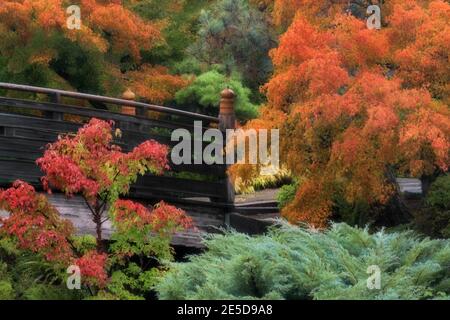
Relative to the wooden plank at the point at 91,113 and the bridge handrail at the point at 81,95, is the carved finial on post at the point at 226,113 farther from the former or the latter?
the wooden plank at the point at 91,113

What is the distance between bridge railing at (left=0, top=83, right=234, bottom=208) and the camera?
13.6 metres

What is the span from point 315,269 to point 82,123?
526cm

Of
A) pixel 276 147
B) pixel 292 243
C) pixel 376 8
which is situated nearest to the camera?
Result: pixel 292 243

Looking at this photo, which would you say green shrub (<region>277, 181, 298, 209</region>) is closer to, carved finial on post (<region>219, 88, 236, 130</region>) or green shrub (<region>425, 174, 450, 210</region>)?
carved finial on post (<region>219, 88, 236, 130</region>)

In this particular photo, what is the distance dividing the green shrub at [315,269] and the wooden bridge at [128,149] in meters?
2.80

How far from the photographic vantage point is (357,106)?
39.5 feet

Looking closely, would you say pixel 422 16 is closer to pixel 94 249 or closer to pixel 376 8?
pixel 376 8

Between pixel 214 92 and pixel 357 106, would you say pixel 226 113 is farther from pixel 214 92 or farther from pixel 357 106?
pixel 214 92

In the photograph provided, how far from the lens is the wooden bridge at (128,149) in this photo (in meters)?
→ 13.6

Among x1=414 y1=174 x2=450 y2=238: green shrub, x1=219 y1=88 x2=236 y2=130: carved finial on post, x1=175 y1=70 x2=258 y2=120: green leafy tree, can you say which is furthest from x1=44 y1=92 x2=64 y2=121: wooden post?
x1=175 y1=70 x2=258 y2=120: green leafy tree

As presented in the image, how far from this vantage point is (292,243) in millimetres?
10812

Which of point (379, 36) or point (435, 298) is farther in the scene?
point (379, 36)
